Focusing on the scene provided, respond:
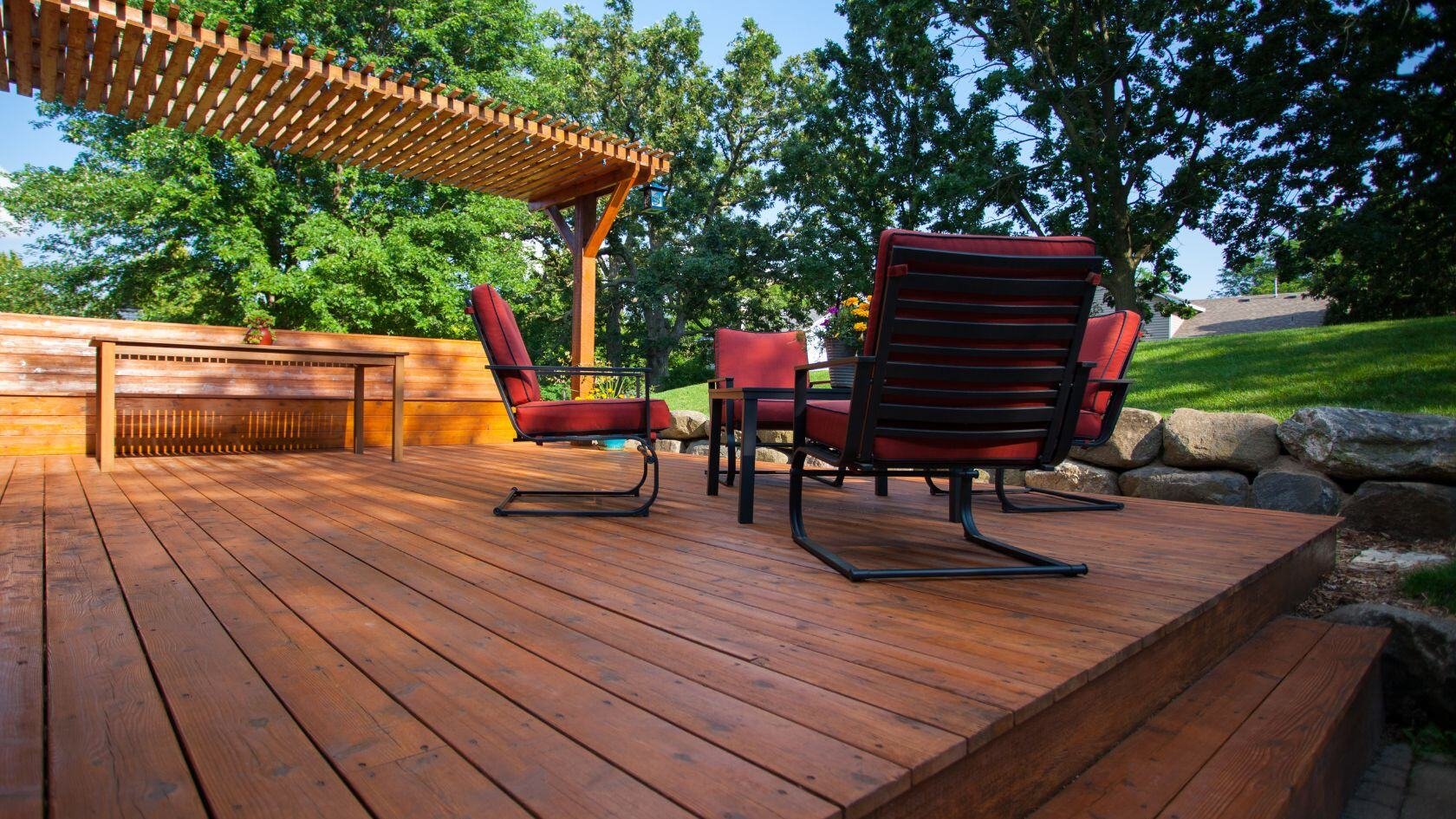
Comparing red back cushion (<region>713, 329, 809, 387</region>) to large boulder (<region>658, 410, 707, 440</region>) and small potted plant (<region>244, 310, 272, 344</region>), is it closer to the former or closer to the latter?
large boulder (<region>658, 410, 707, 440</region>)

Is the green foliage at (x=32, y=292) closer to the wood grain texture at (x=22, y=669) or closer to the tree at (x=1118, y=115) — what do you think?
the wood grain texture at (x=22, y=669)

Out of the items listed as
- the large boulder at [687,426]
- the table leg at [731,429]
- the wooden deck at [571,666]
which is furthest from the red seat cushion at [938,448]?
the large boulder at [687,426]

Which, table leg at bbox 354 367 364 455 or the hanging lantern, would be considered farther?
the hanging lantern

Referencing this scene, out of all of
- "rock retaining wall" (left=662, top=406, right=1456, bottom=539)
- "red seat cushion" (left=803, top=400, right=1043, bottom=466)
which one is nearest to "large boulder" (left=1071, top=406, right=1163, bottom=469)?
"rock retaining wall" (left=662, top=406, right=1456, bottom=539)

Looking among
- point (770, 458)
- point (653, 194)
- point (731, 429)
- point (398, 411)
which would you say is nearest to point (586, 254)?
point (653, 194)

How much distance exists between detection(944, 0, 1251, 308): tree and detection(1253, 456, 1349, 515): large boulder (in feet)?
30.2

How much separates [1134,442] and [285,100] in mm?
5646

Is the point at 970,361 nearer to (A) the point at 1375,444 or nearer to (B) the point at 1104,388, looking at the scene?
(B) the point at 1104,388

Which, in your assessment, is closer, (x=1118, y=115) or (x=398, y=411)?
(x=398, y=411)

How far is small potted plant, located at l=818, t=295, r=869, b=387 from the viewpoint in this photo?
388 centimetres

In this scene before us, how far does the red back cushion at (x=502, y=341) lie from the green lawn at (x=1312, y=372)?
14.3ft

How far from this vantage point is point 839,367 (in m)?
3.71

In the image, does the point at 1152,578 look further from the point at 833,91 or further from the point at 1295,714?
the point at 833,91

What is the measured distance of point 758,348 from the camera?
454cm
